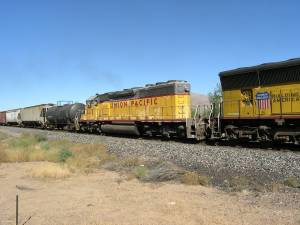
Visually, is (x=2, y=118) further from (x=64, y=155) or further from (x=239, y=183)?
(x=239, y=183)

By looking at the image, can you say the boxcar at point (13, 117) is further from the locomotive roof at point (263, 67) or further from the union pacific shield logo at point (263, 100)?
the union pacific shield logo at point (263, 100)

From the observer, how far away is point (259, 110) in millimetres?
18453

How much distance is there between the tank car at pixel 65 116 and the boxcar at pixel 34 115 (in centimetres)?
373

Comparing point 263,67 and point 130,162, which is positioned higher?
point 263,67

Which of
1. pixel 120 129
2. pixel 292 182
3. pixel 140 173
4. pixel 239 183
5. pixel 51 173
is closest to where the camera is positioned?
pixel 292 182

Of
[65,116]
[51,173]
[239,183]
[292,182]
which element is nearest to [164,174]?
[239,183]

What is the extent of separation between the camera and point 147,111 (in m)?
28.0

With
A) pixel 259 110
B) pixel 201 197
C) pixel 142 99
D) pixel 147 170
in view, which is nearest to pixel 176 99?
pixel 142 99

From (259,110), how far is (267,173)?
21.5 ft

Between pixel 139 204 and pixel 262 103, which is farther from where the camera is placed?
pixel 262 103

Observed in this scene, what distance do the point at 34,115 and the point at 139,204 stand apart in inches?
1997

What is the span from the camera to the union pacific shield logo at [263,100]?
18.1m

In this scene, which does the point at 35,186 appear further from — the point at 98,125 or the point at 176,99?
the point at 98,125

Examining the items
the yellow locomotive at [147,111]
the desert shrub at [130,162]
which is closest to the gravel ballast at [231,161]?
the desert shrub at [130,162]
